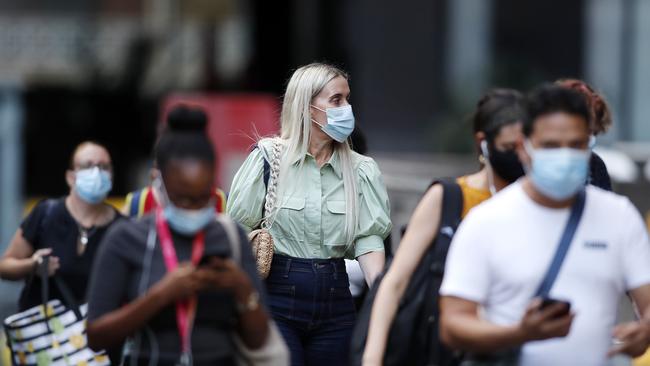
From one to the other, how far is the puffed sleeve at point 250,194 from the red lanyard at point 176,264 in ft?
6.22

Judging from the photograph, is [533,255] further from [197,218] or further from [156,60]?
[156,60]

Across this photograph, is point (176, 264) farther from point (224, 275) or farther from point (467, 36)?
point (467, 36)

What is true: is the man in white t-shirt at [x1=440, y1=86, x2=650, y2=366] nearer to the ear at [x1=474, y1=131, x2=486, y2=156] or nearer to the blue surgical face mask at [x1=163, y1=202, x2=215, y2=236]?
the blue surgical face mask at [x1=163, y1=202, x2=215, y2=236]

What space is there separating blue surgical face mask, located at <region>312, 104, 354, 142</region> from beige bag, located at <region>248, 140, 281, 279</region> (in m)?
0.25

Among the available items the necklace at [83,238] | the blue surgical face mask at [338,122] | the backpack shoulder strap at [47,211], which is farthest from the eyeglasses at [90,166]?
the blue surgical face mask at [338,122]

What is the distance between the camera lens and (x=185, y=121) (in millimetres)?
4574

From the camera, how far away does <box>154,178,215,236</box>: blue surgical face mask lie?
4.41 meters

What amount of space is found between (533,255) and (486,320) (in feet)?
0.89

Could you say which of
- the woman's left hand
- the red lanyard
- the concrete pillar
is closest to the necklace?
the red lanyard

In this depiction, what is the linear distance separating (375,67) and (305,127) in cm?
2252

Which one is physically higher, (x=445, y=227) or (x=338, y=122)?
(x=338, y=122)

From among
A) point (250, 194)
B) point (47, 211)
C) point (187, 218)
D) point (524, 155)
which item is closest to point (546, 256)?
point (524, 155)

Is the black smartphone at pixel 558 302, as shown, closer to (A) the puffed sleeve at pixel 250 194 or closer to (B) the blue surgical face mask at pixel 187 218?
(B) the blue surgical face mask at pixel 187 218

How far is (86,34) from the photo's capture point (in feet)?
107
